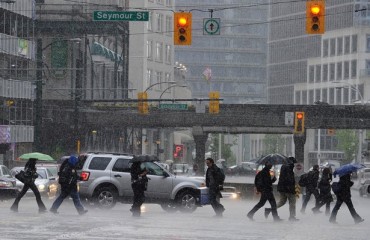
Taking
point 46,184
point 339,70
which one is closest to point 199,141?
point 46,184

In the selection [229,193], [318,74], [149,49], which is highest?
[149,49]

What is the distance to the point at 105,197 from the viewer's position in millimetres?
37719

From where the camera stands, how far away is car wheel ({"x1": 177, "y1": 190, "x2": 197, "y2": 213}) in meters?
37.8

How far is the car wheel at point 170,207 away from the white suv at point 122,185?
0.43 feet

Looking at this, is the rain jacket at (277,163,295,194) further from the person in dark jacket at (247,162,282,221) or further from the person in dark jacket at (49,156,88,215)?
the person in dark jacket at (49,156,88,215)

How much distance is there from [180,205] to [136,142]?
3685 inches

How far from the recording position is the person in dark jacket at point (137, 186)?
110ft

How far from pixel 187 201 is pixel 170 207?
4.42 feet

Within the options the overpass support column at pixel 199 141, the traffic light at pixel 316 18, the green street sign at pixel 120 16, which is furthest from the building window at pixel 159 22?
the traffic light at pixel 316 18

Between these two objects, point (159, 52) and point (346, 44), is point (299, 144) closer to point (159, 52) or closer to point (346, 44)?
point (159, 52)

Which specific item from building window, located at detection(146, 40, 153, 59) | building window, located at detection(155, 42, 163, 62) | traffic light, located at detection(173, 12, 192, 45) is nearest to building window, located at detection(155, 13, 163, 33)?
building window, located at detection(155, 42, 163, 62)

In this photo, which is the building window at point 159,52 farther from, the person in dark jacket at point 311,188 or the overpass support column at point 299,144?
the person in dark jacket at point 311,188

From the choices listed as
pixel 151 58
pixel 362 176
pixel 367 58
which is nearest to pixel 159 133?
pixel 151 58

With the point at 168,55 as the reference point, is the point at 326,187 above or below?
below
